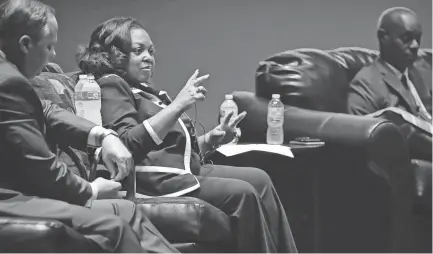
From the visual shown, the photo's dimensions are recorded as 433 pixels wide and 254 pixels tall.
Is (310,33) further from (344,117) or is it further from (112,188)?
(112,188)

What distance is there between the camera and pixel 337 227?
2217 millimetres

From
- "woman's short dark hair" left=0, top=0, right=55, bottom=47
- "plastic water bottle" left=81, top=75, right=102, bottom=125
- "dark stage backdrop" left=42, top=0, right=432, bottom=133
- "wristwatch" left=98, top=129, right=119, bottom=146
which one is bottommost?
"wristwatch" left=98, top=129, right=119, bottom=146

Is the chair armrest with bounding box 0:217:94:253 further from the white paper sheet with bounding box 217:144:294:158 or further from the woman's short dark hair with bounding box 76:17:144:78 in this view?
the white paper sheet with bounding box 217:144:294:158

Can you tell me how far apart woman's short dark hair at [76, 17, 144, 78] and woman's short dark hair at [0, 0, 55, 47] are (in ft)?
1.27

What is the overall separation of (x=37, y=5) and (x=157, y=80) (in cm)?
65

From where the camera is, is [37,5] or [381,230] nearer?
[37,5]

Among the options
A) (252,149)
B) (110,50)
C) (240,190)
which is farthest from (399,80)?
(110,50)

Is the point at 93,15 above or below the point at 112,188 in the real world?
above

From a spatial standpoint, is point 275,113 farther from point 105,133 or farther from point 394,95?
point 105,133

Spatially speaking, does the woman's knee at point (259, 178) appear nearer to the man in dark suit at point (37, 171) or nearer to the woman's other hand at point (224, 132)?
the woman's other hand at point (224, 132)

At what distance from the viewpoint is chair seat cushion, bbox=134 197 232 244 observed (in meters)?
1.73

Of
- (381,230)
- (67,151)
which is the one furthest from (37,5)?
(381,230)

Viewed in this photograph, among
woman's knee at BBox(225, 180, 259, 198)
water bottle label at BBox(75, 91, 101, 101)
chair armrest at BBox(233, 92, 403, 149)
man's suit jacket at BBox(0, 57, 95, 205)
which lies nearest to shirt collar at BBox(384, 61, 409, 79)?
chair armrest at BBox(233, 92, 403, 149)

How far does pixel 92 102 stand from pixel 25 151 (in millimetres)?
482
